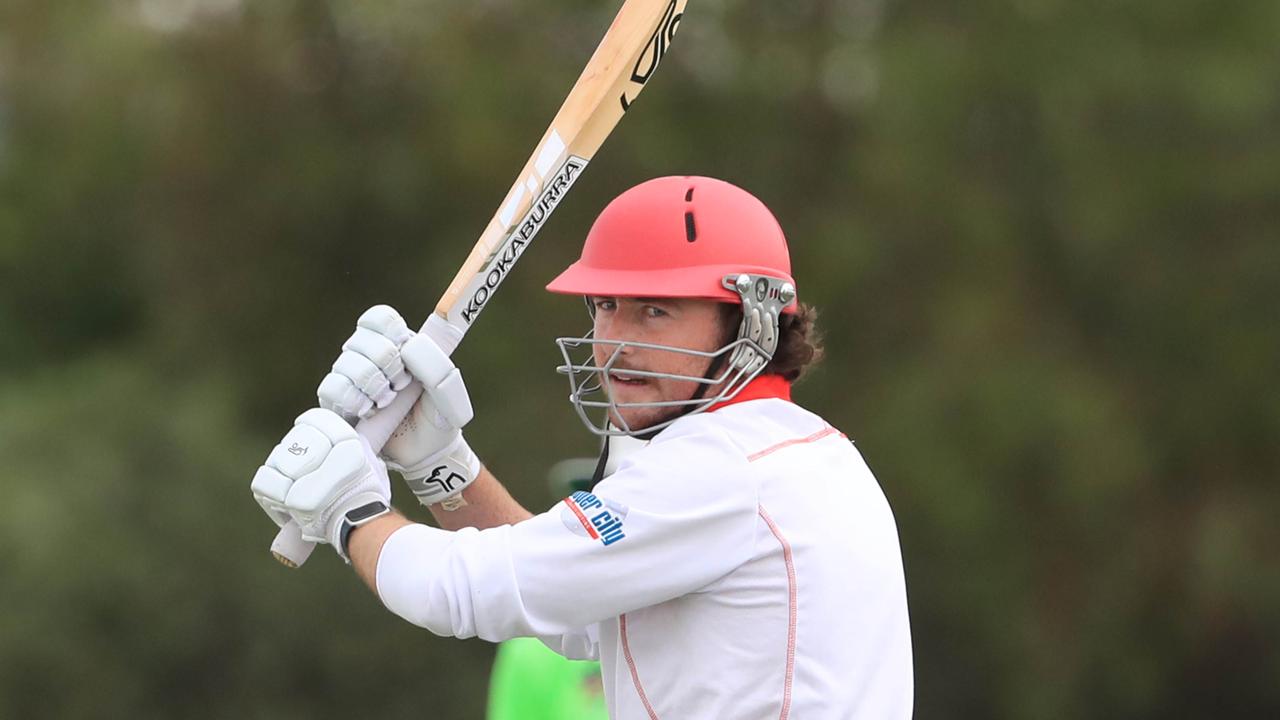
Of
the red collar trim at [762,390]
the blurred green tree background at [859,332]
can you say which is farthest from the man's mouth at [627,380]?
the blurred green tree background at [859,332]

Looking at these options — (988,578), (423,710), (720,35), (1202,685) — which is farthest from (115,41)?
(1202,685)

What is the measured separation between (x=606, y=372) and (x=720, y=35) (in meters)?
6.29

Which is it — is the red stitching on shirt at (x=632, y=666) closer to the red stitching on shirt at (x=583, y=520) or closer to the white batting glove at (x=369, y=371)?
the red stitching on shirt at (x=583, y=520)

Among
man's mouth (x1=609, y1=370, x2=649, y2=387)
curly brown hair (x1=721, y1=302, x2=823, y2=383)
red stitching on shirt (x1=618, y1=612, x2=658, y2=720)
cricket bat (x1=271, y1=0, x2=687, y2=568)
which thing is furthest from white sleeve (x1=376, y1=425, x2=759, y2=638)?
cricket bat (x1=271, y1=0, x2=687, y2=568)

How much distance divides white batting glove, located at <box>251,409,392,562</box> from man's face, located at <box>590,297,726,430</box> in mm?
430

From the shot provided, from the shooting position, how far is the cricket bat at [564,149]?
3.06 metres

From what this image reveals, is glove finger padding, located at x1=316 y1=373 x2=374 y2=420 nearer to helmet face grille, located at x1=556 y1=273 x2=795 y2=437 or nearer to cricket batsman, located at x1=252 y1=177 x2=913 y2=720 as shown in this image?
cricket batsman, located at x1=252 y1=177 x2=913 y2=720

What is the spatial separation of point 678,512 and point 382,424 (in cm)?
69

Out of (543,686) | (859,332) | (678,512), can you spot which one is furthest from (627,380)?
(859,332)

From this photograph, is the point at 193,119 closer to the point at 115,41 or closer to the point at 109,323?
the point at 115,41

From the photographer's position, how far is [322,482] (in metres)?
2.67

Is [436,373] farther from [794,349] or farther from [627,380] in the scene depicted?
[794,349]

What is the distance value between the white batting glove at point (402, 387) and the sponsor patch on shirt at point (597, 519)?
399mm

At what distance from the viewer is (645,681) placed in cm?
260
